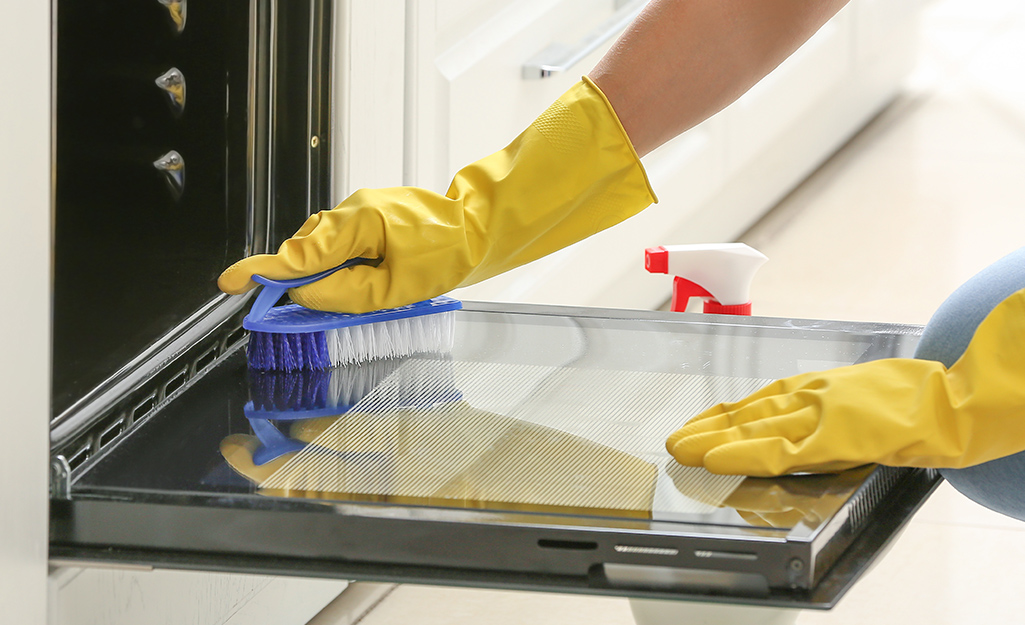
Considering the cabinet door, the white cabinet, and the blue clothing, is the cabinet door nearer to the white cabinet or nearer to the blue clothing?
the white cabinet

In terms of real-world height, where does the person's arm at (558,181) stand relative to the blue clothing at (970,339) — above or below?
above

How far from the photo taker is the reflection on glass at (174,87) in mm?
1299

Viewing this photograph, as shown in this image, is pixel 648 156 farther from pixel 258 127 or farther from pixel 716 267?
pixel 258 127

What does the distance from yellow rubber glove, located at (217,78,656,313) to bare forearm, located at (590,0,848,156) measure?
55 millimetres

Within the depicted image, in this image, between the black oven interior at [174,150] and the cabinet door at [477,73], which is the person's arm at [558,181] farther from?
the cabinet door at [477,73]

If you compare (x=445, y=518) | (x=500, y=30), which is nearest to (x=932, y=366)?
(x=445, y=518)

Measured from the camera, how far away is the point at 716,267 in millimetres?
1381

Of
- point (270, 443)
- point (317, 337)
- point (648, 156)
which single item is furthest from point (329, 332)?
point (648, 156)

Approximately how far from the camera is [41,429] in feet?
2.84

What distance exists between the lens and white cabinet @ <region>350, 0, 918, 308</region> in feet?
5.42

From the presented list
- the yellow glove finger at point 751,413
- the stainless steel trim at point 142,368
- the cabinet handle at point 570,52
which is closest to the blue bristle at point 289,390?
the stainless steel trim at point 142,368

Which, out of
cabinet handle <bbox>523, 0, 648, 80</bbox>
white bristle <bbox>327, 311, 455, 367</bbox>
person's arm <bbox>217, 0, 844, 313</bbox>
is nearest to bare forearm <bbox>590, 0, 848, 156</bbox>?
person's arm <bbox>217, 0, 844, 313</bbox>

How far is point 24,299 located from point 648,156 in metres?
1.74

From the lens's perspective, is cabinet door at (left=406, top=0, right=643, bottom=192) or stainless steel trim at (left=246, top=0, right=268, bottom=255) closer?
stainless steel trim at (left=246, top=0, right=268, bottom=255)
